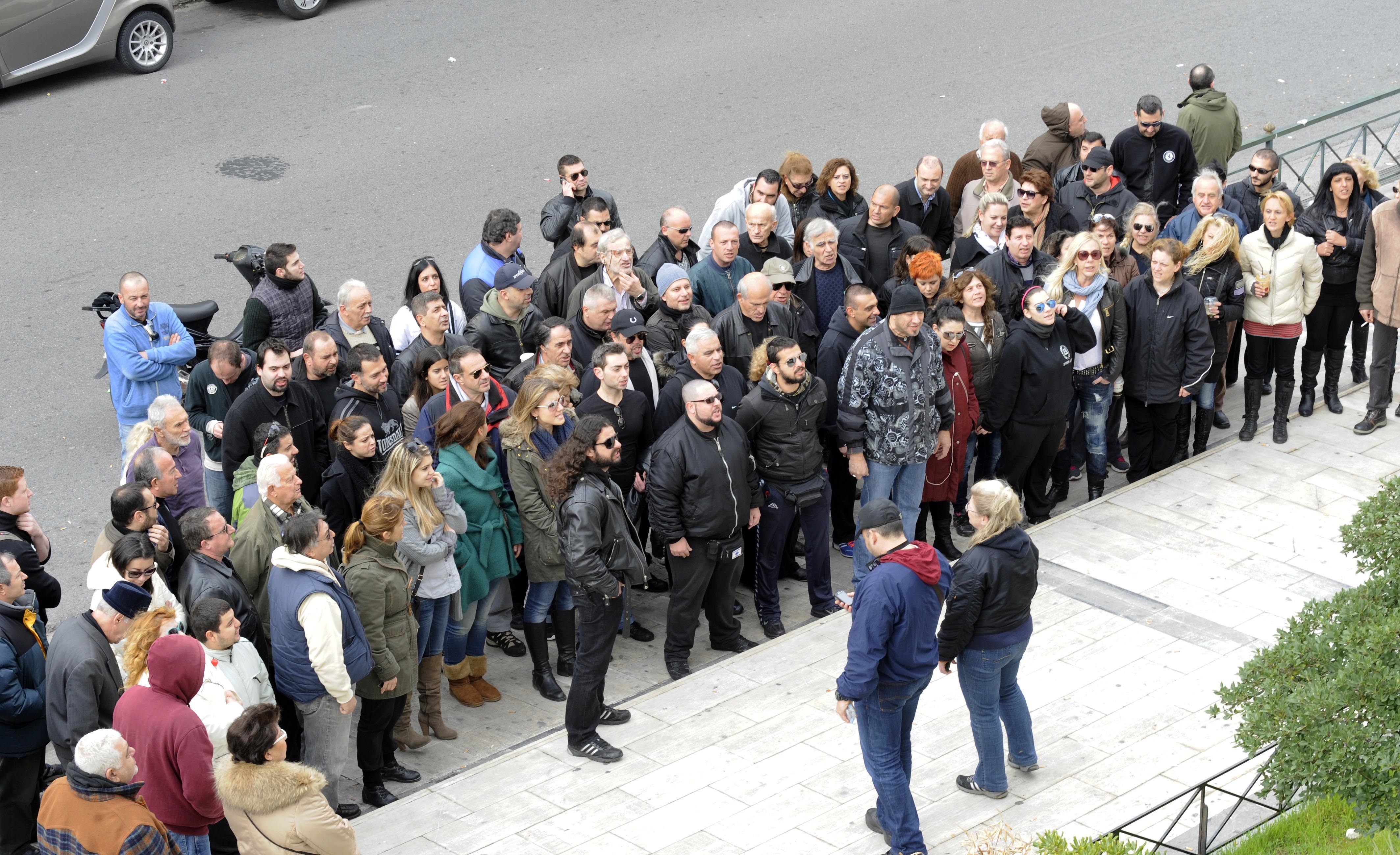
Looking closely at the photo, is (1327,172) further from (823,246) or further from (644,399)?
(644,399)

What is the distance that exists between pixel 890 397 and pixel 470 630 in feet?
9.93

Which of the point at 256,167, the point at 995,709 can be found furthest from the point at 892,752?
the point at 256,167

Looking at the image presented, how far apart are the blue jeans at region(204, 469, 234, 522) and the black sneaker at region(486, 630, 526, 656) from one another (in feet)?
5.93

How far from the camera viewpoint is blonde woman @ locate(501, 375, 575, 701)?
8.77 metres

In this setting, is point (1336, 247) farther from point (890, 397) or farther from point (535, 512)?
point (535, 512)

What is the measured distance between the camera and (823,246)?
10.9 m

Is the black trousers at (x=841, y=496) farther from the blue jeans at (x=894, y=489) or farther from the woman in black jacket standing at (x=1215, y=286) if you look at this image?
the woman in black jacket standing at (x=1215, y=286)

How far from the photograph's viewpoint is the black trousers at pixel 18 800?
746 cm

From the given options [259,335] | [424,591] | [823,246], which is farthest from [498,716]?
[823,246]

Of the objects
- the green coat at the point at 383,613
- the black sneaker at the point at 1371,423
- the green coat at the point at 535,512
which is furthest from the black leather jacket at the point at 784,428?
the black sneaker at the point at 1371,423

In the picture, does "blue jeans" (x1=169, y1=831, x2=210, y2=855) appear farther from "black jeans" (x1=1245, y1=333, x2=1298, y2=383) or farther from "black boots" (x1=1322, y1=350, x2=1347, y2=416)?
"black boots" (x1=1322, y1=350, x2=1347, y2=416)

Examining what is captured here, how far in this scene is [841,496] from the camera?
1085 centimetres

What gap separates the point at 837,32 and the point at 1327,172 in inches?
318

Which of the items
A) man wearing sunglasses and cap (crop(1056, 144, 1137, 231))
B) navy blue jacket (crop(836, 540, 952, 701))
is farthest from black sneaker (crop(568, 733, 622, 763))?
man wearing sunglasses and cap (crop(1056, 144, 1137, 231))
